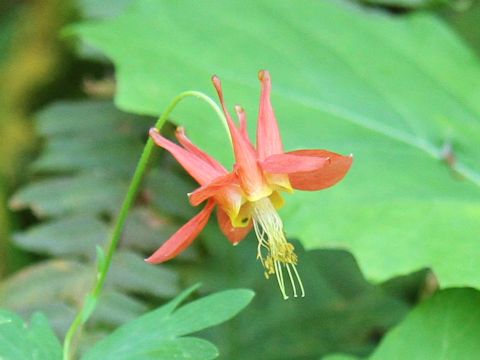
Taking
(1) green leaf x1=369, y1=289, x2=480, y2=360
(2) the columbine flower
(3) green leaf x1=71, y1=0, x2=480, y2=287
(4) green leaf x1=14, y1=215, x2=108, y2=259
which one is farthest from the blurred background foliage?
(2) the columbine flower

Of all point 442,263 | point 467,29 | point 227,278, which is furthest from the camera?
point 467,29

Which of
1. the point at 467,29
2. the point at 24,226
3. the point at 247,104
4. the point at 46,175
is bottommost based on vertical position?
the point at 24,226

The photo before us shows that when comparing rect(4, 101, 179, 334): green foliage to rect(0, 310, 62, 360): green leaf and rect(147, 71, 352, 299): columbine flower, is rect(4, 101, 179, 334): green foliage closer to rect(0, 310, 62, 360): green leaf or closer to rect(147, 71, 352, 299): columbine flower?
rect(0, 310, 62, 360): green leaf

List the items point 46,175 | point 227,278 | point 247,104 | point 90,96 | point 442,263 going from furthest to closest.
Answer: point 90,96 → point 46,175 → point 227,278 → point 247,104 → point 442,263

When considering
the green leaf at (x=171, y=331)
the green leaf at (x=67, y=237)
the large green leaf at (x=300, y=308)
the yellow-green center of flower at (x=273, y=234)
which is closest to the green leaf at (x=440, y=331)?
the yellow-green center of flower at (x=273, y=234)

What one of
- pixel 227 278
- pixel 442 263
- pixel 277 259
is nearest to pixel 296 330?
pixel 227 278

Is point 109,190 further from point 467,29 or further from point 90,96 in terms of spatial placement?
point 467,29

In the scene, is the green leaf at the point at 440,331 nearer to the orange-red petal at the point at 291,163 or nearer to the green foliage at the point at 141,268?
the orange-red petal at the point at 291,163

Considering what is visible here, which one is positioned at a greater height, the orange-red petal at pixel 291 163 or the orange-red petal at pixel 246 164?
the orange-red petal at pixel 291 163

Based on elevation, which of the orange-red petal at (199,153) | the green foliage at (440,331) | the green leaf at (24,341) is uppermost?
the orange-red petal at (199,153)
